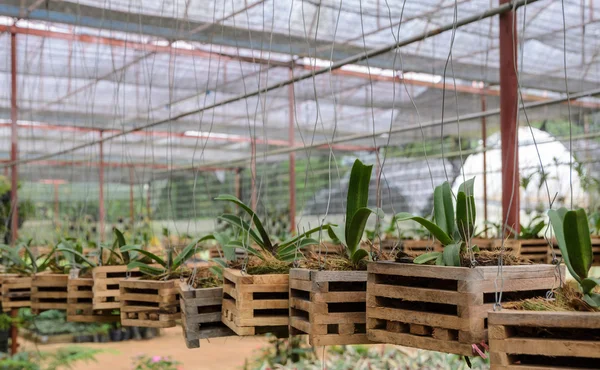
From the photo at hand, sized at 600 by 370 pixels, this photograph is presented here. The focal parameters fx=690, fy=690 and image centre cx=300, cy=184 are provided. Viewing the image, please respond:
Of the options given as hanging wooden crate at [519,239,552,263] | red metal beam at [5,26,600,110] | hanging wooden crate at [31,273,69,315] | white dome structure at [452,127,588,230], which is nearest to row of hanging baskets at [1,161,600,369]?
hanging wooden crate at [31,273,69,315]

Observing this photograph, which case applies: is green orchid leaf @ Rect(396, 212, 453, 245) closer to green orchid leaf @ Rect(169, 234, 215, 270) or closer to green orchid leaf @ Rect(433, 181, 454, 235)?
green orchid leaf @ Rect(433, 181, 454, 235)

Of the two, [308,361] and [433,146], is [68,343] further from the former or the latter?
[433,146]

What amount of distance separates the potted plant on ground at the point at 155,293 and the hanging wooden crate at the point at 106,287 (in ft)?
0.81

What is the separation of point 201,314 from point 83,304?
1.12m

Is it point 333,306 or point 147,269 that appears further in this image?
point 147,269

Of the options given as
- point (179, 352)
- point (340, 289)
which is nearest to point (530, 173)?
point (179, 352)

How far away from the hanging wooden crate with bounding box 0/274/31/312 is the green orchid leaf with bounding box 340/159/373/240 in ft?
8.06

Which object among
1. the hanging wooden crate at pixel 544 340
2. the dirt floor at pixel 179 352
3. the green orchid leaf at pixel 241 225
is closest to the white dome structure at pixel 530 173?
the dirt floor at pixel 179 352

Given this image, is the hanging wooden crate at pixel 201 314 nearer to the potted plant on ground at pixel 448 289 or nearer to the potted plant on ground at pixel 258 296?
the potted plant on ground at pixel 258 296

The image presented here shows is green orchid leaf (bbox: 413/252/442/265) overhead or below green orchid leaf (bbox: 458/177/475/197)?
below

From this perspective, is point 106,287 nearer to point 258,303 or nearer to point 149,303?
point 149,303

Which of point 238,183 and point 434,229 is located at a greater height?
point 238,183

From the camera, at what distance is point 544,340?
138 centimetres

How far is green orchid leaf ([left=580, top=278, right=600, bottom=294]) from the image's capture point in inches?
57.4
